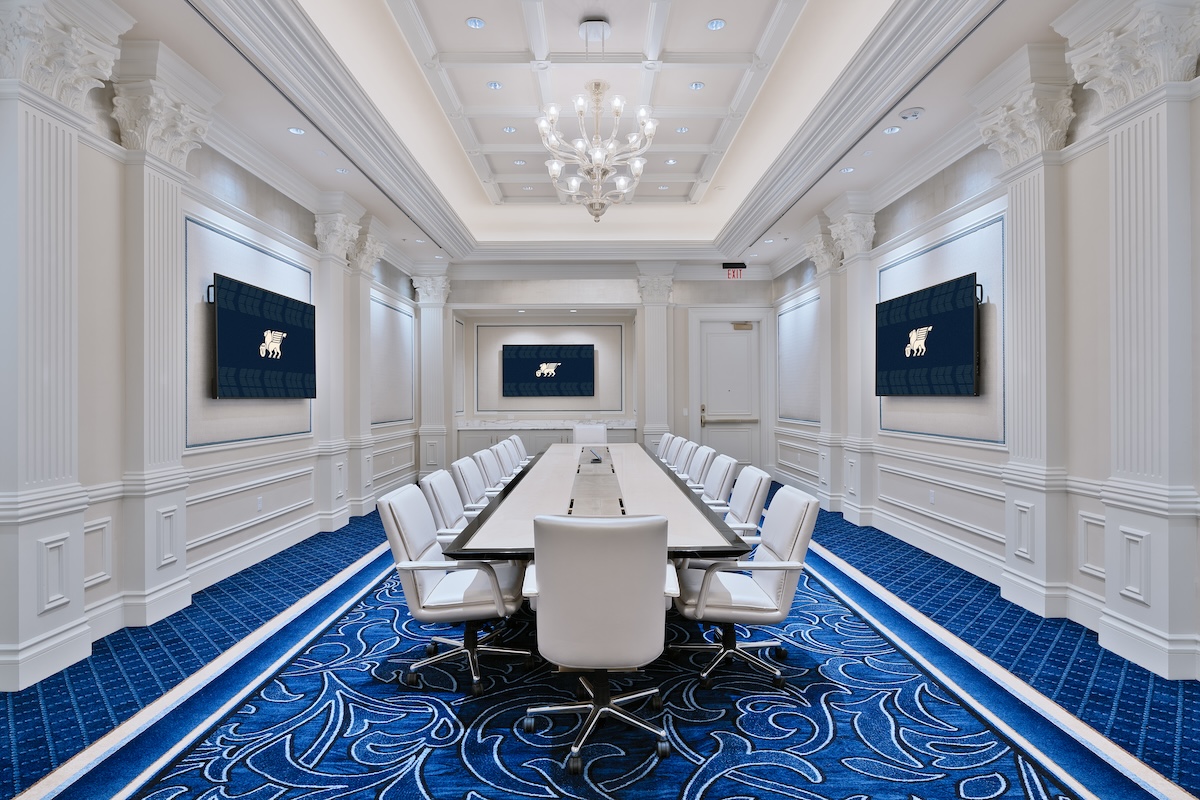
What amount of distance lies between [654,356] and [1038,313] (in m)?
5.52

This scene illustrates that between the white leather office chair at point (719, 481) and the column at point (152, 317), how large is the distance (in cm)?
316

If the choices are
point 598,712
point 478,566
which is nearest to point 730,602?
point 598,712

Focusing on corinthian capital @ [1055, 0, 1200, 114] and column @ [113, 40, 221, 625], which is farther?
column @ [113, 40, 221, 625]

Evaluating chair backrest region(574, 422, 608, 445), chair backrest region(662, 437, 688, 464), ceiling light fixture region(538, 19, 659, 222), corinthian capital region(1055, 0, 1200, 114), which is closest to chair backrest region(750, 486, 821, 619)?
corinthian capital region(1055, 0, 1200, 114)

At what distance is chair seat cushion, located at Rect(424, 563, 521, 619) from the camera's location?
102 inches

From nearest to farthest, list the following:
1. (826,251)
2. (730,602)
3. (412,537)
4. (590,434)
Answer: (730,602) < (412,537) < (826,251) < (590,434)

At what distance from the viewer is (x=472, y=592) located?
2629mm

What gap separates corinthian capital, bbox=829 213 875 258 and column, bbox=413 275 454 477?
5348mm

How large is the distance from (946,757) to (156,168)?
186 inches

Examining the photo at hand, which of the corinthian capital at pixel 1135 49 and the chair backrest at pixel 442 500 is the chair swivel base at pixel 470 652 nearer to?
the chair backrest at pixel 442 500

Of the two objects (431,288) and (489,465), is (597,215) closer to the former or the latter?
(489,465)

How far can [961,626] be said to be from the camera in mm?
3383

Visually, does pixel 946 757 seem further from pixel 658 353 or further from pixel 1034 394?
pixel 658 353

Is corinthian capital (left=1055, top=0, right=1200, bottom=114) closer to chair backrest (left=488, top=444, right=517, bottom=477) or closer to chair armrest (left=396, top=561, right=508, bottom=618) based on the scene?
chair armrest (left=396, top=561, right=508, bottom=618)
